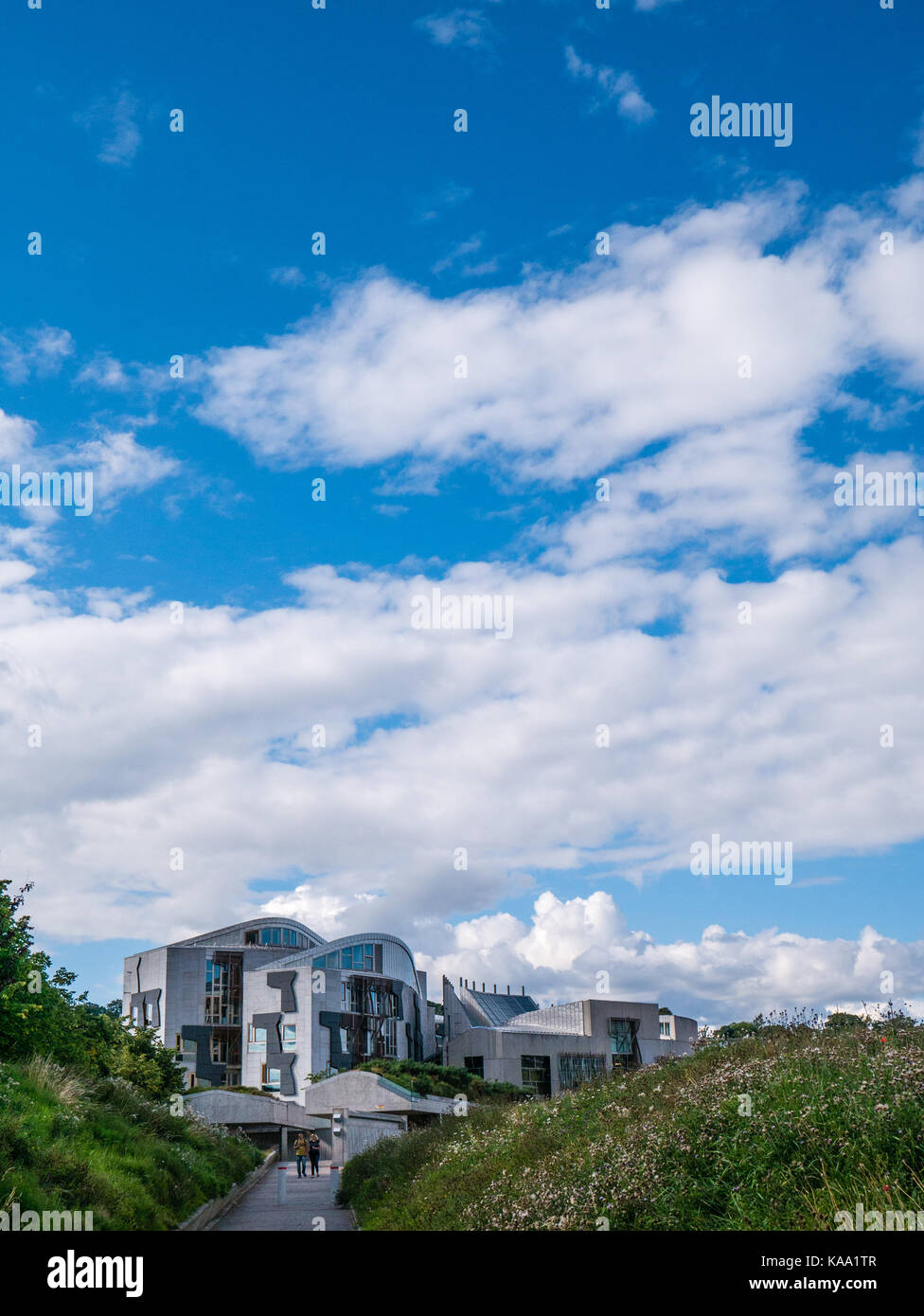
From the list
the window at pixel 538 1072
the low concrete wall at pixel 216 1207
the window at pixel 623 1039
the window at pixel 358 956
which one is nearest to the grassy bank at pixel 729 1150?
the low concrete wall at pixel 216 1207

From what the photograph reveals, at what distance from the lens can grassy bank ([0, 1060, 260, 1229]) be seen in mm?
11273

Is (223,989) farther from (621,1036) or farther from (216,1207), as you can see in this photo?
(216,1207)

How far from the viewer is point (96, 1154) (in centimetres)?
1418

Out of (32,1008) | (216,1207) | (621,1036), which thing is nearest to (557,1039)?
(621,1036)

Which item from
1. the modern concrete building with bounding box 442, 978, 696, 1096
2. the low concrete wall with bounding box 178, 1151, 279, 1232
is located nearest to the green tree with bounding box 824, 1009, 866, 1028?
the low concrete wall with bounding box 178, 1151, 279, 1232

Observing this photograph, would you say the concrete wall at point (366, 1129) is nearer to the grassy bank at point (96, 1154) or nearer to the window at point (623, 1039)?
the grassy bank at point (96, 1154)

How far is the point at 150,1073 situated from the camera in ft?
133

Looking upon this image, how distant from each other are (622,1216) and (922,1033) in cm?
448

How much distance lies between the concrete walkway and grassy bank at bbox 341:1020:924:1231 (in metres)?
4.15

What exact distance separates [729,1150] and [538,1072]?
8156cm

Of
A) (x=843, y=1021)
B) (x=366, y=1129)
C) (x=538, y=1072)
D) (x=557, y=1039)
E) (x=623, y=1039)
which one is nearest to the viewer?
(x=843, y=1021)

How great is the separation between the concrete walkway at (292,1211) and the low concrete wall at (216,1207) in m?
0.17
